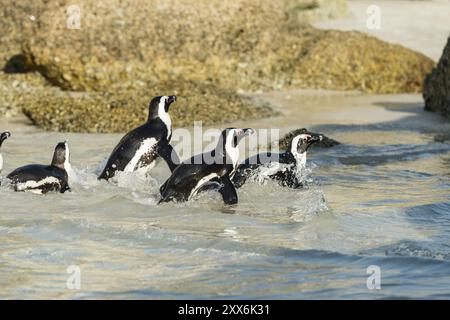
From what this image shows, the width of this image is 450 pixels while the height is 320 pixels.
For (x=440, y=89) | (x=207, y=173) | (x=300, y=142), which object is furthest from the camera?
(x=440, y=89)

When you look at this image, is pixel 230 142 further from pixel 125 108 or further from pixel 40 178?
pixel 125 108

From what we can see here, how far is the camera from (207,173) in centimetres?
884

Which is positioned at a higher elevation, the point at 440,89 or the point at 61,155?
Result: the point at 440,89

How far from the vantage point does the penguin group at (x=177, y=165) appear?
8.76m

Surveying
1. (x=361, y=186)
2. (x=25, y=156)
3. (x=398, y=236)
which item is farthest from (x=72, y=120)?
(x=398, y=236)

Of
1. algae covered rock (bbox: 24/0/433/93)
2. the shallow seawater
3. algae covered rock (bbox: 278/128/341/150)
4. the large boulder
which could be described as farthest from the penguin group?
algae covered rock (bbox: 24/0/433/93)

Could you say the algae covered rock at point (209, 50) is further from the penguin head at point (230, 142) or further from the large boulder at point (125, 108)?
the penguin head at point (230, 142)

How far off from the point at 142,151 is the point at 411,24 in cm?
1011

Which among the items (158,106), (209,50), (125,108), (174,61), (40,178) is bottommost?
(40,178)

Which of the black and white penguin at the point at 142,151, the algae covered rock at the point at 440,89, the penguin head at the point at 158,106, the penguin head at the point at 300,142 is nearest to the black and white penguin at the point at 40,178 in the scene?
the black and white penguin at the point at 142,151

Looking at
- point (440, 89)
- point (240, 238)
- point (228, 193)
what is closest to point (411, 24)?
point (440, 89)

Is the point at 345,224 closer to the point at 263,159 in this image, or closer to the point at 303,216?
the point at 303,216

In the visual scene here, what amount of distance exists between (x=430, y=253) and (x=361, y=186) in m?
2.68

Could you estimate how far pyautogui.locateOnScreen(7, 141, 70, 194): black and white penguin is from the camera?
885cm
